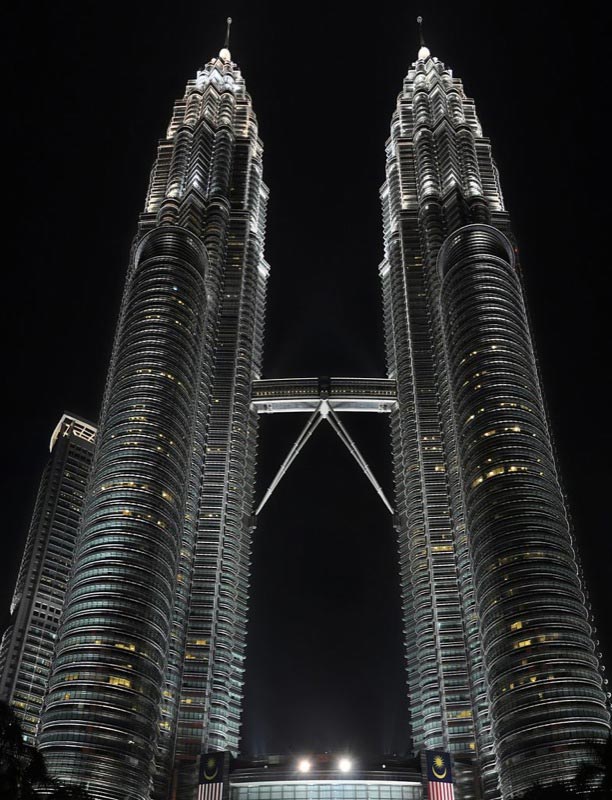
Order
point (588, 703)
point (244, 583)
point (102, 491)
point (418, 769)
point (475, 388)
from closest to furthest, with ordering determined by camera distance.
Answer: point (588, 703)
point (418, 769)
point (102, 491)
point (475, 388)
point (244, 583)

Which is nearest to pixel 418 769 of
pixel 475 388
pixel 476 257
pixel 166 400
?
pixel 475 388

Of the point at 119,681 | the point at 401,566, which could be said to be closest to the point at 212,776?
the point at 119,681

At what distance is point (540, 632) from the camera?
135 metres

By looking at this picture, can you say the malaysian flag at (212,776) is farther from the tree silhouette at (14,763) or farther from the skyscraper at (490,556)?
the tree silhouette at (14,763)

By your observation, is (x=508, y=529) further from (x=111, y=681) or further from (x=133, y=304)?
(x=133, y=304)

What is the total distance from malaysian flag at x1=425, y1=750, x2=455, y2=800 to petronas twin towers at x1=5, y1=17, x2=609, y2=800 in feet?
25.0

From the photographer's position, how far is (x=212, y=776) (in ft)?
457

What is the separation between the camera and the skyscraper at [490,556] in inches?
5084

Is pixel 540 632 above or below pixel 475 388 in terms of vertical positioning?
below

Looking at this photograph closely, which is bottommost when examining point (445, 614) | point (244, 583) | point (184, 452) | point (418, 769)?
point (418, 769)

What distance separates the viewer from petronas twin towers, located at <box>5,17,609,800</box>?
427 feet

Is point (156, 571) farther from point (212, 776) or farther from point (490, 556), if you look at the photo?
point (490, 556)

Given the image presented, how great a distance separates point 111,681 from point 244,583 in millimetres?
52524

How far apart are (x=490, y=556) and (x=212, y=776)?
56.7 meters
